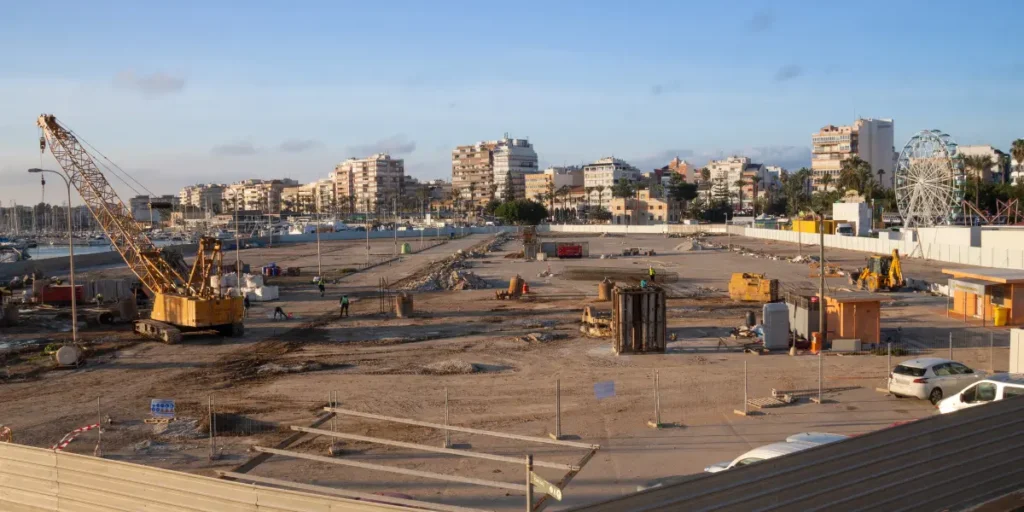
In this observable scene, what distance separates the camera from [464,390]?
2150 cm

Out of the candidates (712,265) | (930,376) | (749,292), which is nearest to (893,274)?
(749,292)

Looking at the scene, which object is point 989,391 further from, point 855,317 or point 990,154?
point 990,154

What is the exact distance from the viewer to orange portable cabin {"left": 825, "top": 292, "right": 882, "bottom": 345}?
1044 inches

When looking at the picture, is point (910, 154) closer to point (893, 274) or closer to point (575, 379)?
point (893, 274)

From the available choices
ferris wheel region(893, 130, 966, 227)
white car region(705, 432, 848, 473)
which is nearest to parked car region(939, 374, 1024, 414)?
white car region(705, 432, 848, 473)

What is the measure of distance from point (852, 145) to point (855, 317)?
549ft

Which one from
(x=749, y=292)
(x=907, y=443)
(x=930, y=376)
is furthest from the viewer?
(x=749, y=292)

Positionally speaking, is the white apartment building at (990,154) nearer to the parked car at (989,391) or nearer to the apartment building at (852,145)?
the apartment building at (852,145)

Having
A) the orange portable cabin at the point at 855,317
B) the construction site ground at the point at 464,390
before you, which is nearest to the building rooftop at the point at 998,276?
the construction site ground at the point at 464,390

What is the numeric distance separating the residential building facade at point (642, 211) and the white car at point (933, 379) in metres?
163

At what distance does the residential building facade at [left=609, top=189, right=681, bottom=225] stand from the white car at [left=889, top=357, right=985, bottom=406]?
6399 inches

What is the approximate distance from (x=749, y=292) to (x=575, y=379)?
20786 millimetres

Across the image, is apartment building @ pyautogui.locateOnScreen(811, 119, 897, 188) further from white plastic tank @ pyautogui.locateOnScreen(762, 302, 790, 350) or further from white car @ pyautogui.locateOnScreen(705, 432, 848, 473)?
white car @ pyautogui.locateOnScreen(705, 432, 848, 473)

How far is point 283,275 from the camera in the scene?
2569 inches
